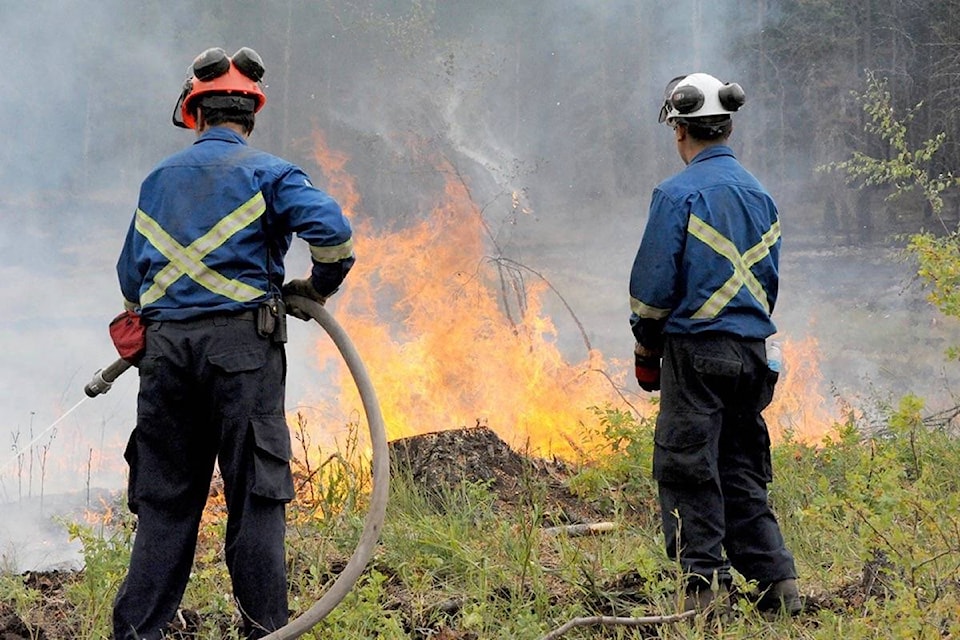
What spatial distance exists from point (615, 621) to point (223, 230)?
1916 mm

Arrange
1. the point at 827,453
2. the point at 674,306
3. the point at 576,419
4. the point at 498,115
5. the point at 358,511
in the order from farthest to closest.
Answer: the point at 498,115
the point at 576,419
the point at 827,453
the point at 358,511
the point at 674,306

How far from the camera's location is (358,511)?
5.57m

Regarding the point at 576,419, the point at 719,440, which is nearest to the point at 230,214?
the point at 719,440

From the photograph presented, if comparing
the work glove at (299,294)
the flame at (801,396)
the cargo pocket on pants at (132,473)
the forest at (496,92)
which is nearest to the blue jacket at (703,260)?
the work glove at (299,294)

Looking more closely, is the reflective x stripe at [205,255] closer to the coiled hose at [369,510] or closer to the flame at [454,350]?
the coiled hose at [369,510]

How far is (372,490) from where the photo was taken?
3.89 meters

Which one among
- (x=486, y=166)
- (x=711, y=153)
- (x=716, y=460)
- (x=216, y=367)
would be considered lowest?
(x=716, y=460)

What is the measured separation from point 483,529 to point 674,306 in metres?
1.58

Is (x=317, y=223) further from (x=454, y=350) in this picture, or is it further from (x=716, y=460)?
(x=454, y=350)

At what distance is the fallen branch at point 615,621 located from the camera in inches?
147

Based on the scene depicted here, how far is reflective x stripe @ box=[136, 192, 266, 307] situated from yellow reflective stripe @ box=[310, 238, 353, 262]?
0.23 meters

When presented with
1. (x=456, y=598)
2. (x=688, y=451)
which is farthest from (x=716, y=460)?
(x=456, y=598)

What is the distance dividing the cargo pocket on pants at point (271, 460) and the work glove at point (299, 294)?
1.41ft

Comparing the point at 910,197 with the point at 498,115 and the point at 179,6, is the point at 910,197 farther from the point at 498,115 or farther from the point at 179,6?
the point at 179,6
